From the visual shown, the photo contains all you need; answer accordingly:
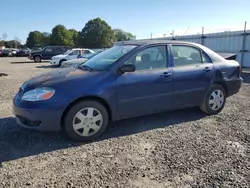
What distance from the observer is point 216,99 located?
517 centimetres

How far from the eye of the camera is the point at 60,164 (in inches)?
126

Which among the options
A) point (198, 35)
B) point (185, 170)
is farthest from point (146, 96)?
point (198, 35)

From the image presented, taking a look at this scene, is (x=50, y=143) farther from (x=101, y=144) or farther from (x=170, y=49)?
(x=170, y=49)

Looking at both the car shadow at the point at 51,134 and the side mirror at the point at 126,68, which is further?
the side mirror at the point at 126,68

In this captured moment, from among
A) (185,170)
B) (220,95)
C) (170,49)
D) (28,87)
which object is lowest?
(185,170)

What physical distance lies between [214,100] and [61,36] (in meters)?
64.1

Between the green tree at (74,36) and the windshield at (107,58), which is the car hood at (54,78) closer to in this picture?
the windshield at (107,58)

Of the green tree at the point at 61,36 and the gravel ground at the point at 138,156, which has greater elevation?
the green tree at the point at 61,36

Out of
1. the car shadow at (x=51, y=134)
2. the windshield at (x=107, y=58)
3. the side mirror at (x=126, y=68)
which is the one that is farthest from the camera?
the windshield at (x=107, y=58)

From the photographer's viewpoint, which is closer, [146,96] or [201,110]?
[146,96]

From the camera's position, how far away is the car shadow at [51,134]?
142 inches

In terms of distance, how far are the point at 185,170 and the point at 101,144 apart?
1.39 meters

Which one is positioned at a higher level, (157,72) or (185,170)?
(157,72)

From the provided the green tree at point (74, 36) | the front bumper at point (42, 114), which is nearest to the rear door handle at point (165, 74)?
the front bumper at point (42, 114)
